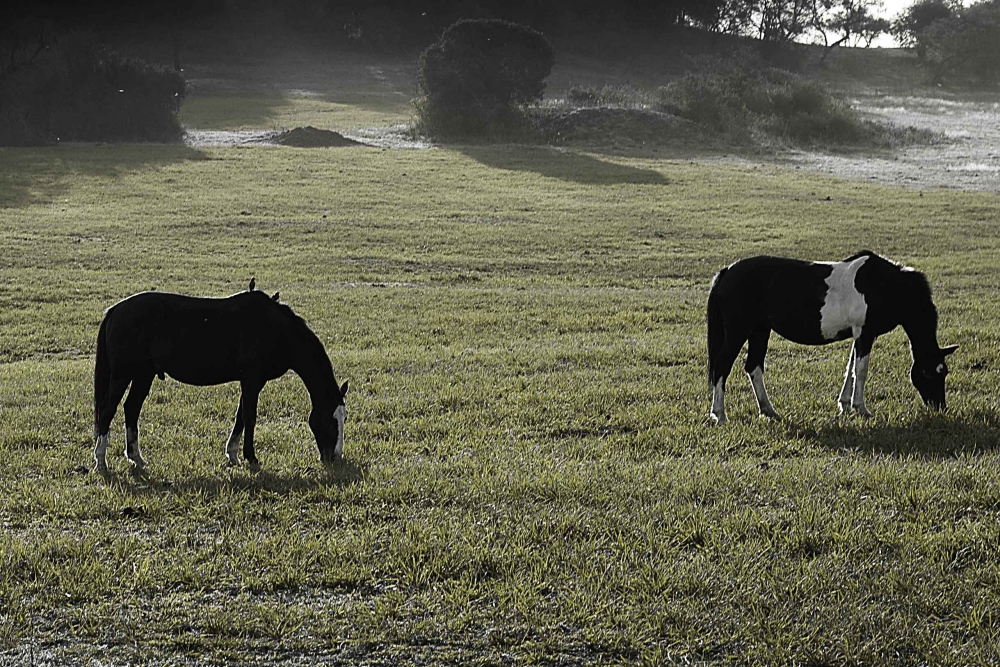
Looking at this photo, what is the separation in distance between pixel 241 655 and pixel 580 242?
20709mm

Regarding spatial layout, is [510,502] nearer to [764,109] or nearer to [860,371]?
[860,371]

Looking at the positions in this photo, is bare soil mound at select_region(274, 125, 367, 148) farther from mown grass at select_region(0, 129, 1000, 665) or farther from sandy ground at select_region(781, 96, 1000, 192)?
mown grass at select_region(0, 129, 1000, 665)

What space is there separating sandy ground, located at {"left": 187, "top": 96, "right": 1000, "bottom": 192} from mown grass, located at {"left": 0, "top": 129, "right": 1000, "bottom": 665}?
71.9ft

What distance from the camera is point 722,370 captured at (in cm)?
914

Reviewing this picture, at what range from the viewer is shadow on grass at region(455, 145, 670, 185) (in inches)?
1474

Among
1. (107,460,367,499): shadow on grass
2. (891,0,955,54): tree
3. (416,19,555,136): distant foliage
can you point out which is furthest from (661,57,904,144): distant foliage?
(891,0,955,54): tree

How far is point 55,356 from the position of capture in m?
13.7

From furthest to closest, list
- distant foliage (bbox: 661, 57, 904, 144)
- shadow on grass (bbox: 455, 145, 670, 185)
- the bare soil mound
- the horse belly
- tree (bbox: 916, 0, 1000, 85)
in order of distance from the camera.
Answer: tree (bbox: 916, 0, 1000, 85) < distant foliage (bbox: 661, 57, 904, 144) < the bare soil mound < shadow on grass (bbox: 455, 145, 670, 185) < the horse belly

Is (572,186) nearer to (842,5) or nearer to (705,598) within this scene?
(705,598)

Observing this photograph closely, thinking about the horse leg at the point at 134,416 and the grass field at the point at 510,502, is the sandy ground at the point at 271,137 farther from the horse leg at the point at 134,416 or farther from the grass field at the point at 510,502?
the horse leg at the point at 134,416

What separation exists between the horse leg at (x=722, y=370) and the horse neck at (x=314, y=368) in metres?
3.51

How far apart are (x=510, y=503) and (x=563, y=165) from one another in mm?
35275

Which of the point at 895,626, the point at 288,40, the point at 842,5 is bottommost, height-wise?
the point at 895,626

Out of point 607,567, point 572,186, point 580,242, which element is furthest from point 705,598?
point 572,186
